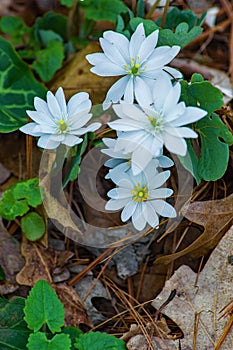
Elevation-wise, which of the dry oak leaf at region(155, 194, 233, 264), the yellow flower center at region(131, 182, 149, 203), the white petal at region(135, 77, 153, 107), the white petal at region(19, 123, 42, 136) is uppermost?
the white petal at region(135, 77, 153, 107)

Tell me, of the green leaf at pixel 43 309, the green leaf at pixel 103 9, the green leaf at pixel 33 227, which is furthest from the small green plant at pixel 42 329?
the green leaf at pixel 103 9

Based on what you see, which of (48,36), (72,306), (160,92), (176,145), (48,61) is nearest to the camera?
(176,145)

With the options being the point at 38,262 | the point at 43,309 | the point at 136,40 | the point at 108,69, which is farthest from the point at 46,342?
the point at 136,40

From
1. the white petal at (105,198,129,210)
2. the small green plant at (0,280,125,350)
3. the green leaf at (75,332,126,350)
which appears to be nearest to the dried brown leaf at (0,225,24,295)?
the small green plant at (0,280,125,350)

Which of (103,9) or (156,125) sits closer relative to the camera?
(156,125)

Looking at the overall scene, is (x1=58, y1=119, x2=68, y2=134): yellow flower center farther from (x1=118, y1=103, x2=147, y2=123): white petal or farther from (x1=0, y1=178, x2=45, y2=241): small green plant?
(x1=0, y1=178, x2=45, y2=241): small green plant

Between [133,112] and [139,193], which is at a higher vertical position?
Result: [133,112]

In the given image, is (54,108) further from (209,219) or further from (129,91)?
(209,219)
